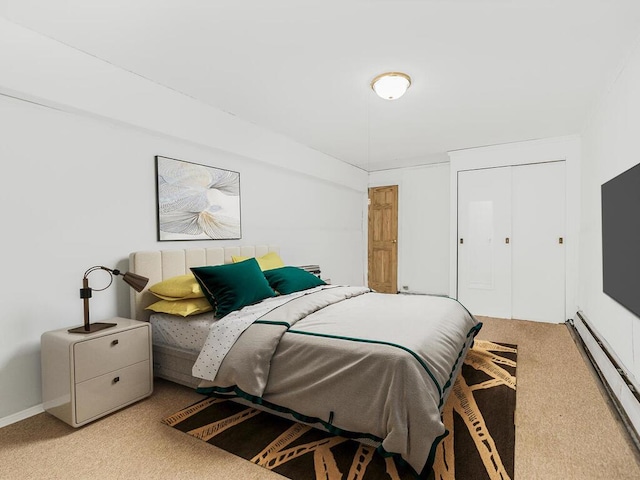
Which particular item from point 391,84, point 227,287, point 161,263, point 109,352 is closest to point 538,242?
point 391,84

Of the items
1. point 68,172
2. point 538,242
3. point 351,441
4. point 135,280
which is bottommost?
point 351,441

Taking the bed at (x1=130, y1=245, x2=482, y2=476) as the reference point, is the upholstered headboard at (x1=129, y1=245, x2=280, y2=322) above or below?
above

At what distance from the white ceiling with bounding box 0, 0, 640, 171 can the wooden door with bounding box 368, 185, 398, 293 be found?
8.44 ft

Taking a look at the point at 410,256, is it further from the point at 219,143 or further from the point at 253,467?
the point at 253,467

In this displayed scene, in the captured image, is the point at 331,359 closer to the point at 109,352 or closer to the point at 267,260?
the point at 109,352

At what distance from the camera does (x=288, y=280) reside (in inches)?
128

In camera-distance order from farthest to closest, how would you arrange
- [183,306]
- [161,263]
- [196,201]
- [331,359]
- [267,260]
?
[267,260]
[196,201]
[161,263]
[183,306]
[331,359]

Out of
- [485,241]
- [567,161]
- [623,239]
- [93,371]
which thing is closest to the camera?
[93,371]

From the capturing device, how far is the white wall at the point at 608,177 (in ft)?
7.77

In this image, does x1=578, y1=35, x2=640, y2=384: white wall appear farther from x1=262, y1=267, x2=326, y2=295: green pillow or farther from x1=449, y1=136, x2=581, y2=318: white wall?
x1=262, y1=267, x2=326, y2=295: green pillow

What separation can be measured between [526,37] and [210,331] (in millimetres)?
2865

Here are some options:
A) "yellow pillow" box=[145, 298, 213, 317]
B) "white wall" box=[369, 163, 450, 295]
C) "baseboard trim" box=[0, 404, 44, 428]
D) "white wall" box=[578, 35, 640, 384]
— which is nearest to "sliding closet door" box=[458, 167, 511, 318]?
"white wall" box=[369, 163, 450, 295]

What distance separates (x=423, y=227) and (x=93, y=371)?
5.11 meters

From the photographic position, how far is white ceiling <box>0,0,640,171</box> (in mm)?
2027
